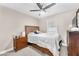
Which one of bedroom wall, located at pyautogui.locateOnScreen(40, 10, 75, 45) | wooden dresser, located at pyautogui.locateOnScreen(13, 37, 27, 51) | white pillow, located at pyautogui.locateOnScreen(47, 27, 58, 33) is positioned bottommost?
wooden dresser, located at pyautogui.locateOnScreen(13, 37, 27, 51)

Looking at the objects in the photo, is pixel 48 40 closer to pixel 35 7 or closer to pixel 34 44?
pixel 34 44

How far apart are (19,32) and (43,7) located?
576mm

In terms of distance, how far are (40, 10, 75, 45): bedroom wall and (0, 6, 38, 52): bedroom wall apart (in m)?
0.40

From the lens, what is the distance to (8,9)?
152 cm

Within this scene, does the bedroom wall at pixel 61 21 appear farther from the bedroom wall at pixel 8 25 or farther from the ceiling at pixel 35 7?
the bedroom wall at pixel 8 25

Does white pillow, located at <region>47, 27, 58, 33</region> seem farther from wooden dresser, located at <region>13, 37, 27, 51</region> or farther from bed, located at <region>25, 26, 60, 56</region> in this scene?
wooden dresser, located at <region>13, 37, 27, 51</region>

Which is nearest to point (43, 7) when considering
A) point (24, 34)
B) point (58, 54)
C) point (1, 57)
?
point (24, 34)

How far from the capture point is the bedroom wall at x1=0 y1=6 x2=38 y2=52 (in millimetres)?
1525

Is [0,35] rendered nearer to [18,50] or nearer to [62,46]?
[18,50]

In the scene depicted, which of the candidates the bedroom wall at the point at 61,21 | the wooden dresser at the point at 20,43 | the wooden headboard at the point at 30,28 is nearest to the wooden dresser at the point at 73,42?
the bedroom wall at the point at 61,21

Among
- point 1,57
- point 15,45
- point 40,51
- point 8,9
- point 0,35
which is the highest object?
point 8,9

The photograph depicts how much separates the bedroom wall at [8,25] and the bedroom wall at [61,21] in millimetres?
403

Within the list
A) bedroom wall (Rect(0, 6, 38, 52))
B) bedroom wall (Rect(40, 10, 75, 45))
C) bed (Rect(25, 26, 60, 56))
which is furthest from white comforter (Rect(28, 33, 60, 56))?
bedroom wall (Rect(0, 6, 38, 52))

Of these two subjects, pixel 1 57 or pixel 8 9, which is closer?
pixel 8 9
